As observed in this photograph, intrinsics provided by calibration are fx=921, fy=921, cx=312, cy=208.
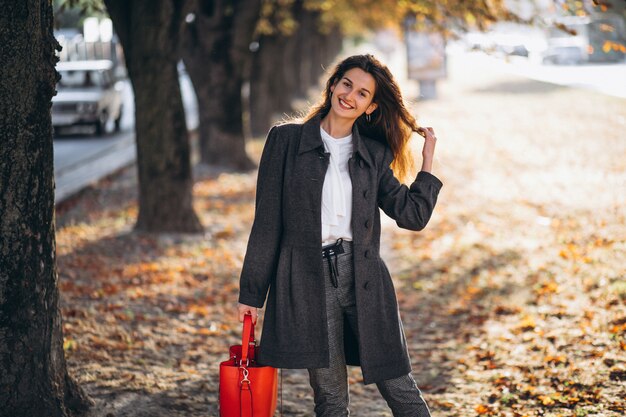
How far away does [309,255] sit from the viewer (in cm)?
389

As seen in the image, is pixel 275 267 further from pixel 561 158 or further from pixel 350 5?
pixel 350 5

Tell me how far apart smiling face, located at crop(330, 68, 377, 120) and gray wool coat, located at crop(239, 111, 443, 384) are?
0.12 metres

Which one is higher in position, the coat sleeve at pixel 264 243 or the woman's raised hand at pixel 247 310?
the coat sleeve at pixel 264 243

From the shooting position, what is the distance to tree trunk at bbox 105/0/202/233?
379 inches

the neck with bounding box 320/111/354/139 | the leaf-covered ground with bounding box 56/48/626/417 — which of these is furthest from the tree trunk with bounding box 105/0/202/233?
the neck with bounding box 320/111/354/139

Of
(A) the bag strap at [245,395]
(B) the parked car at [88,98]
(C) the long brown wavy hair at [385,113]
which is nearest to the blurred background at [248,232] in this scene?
(C) the long brown wavy hair at [385,113]

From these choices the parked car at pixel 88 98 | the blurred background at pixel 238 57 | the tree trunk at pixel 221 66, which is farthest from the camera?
the parked car at pixel 88 98

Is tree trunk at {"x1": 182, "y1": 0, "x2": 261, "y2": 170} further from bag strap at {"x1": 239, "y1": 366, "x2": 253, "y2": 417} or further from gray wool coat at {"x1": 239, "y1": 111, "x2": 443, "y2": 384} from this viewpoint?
bag strap at {"x1": 239, "y1": 366, "x2": 253, "y2": 417}

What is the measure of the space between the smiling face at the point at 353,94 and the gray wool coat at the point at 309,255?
119mm

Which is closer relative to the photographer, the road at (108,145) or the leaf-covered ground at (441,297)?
the leaf-covered ground at (441,297)

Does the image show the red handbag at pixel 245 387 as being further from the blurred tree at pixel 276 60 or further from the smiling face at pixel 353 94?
the blurred tree at pixel 276 60

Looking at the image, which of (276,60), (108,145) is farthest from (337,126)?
(276,60)

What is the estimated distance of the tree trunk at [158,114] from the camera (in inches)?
379

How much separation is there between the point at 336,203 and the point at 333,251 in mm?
205
